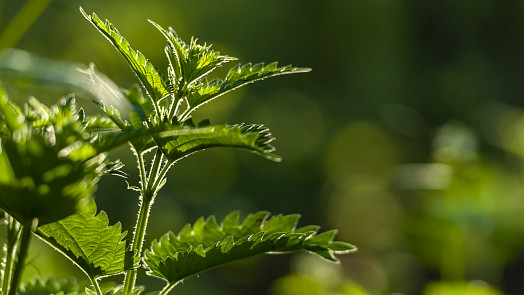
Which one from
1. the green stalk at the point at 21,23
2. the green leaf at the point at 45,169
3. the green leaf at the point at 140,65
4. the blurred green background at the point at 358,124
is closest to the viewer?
the green leaf at the point at 45,169

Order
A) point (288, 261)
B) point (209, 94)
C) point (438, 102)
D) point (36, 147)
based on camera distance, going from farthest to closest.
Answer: point (438, 102)
point (288, 261)
point (209, 94)
point (36, 147)

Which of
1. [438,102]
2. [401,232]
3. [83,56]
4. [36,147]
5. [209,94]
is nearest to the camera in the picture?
[36,147]

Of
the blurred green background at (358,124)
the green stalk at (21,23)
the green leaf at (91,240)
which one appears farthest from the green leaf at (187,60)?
the blurred green background at (358,124)

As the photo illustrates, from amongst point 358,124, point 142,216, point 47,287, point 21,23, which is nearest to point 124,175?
point 142,216

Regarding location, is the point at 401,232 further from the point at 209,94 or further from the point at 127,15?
the point at 127,15

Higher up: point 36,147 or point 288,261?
point 288,261

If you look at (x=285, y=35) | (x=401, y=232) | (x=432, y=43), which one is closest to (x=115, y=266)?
(x=401, y=232)

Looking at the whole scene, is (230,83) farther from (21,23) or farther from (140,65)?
(21,23)

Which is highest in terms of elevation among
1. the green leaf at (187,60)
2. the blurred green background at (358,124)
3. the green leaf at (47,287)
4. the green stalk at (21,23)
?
the blurred green background at (358,124)

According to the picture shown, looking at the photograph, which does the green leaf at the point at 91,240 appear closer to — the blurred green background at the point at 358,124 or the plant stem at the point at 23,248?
the plant stem at the point at 23,248
